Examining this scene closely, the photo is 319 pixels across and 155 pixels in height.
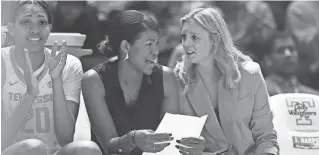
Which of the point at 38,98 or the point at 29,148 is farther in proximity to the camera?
the point at 38,98

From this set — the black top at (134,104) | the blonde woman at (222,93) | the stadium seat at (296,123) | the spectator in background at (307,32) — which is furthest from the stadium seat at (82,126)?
the spectator in background at (307,32)

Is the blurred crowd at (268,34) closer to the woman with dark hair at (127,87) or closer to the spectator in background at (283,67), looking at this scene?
the spectator in background at (283,67)

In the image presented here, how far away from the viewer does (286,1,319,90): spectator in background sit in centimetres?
443

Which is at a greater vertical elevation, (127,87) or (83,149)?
(127,87)

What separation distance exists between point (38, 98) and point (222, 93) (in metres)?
0.86

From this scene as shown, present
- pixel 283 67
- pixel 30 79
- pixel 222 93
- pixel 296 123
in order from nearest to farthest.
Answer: pixel 30 79
pixel 222 93
pixel 296 123
pixel 283 67

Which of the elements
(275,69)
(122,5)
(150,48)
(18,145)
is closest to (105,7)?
(122,5)

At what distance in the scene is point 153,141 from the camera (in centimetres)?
237

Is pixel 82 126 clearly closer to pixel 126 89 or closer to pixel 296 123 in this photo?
pixel 126 89

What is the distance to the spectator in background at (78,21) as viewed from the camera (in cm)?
392

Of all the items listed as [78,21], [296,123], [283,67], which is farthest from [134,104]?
[283,67]

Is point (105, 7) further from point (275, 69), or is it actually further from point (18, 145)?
point (18, 145)

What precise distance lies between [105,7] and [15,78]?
5.14ft

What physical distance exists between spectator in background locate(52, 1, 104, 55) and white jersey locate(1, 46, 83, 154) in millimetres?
1213
